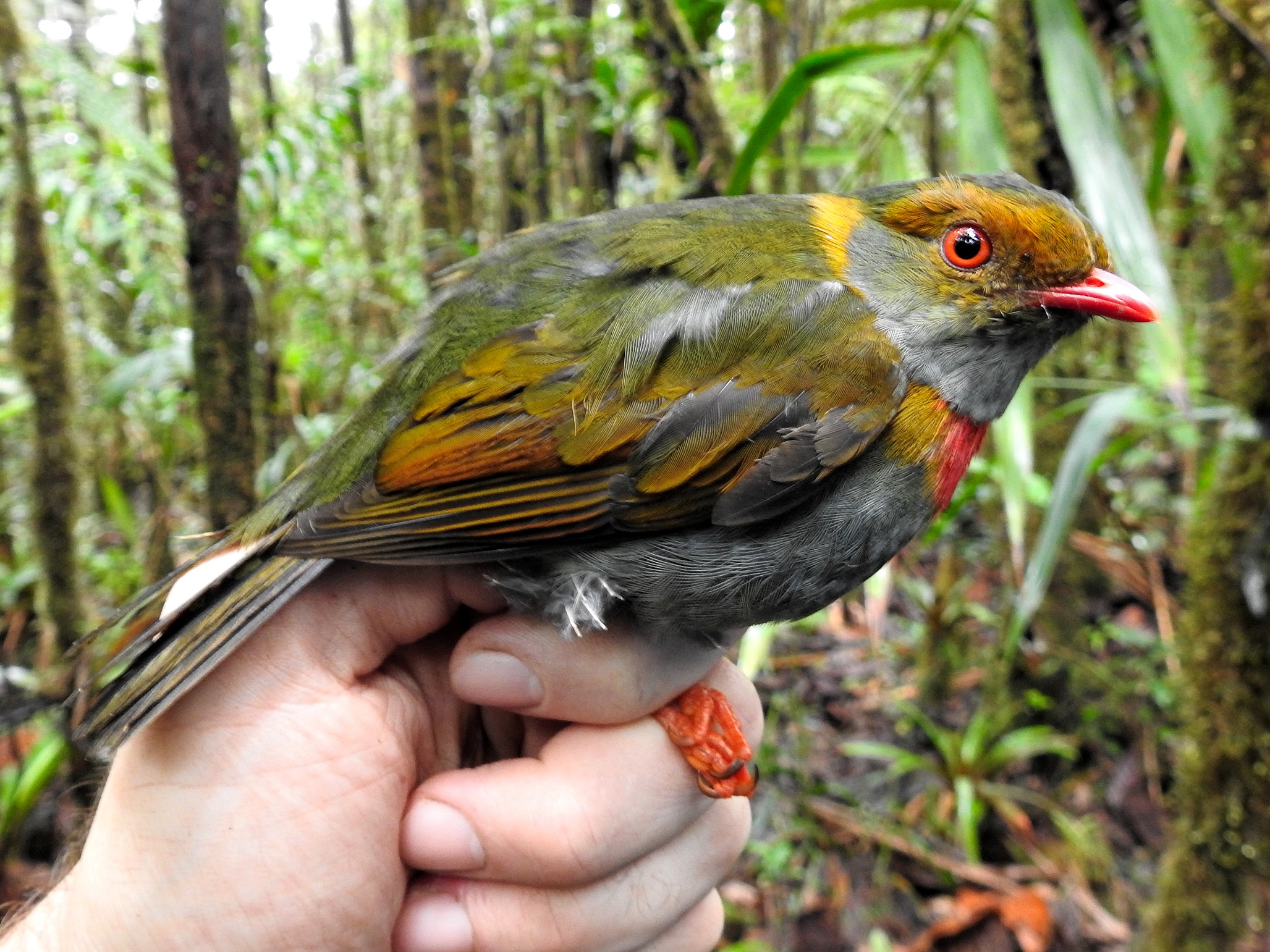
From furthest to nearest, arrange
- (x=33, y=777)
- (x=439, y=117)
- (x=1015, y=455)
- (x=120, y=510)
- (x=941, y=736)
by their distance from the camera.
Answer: (x=439, y=117) < (x=120, y=510) < (x=941, y=736) < (x=33, y=777) < (x=1015, y=455)

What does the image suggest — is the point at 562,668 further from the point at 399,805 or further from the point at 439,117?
the point at 439,117

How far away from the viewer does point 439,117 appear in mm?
5641

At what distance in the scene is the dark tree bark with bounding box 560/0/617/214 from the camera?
441cm

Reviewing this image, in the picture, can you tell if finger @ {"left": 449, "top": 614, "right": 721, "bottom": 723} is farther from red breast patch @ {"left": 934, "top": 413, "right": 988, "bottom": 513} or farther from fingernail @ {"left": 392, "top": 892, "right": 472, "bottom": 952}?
red breast patch @ {"left": 934, "top": 413, "right": 988, "bottom": 513}

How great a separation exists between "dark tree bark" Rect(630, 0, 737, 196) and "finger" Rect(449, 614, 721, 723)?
93.3 inches

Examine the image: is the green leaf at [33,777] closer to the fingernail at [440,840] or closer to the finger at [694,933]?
the fingernail at [440,840]

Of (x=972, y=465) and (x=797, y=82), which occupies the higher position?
(x=797, y=82)

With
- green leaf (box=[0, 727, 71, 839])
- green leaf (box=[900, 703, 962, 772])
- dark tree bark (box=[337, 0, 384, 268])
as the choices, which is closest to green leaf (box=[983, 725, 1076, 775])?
green leaf (box=[900, 703, 962, 772])

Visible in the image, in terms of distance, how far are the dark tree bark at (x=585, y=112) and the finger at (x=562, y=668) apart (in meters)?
3.20

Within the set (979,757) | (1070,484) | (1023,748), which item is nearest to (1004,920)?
(979,757)

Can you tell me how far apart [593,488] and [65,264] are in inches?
167

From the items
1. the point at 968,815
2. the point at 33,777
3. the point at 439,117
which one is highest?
the point at 439,117

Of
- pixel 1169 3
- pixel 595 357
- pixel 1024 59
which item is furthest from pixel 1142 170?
pixel 595 357

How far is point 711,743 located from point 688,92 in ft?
9.04
